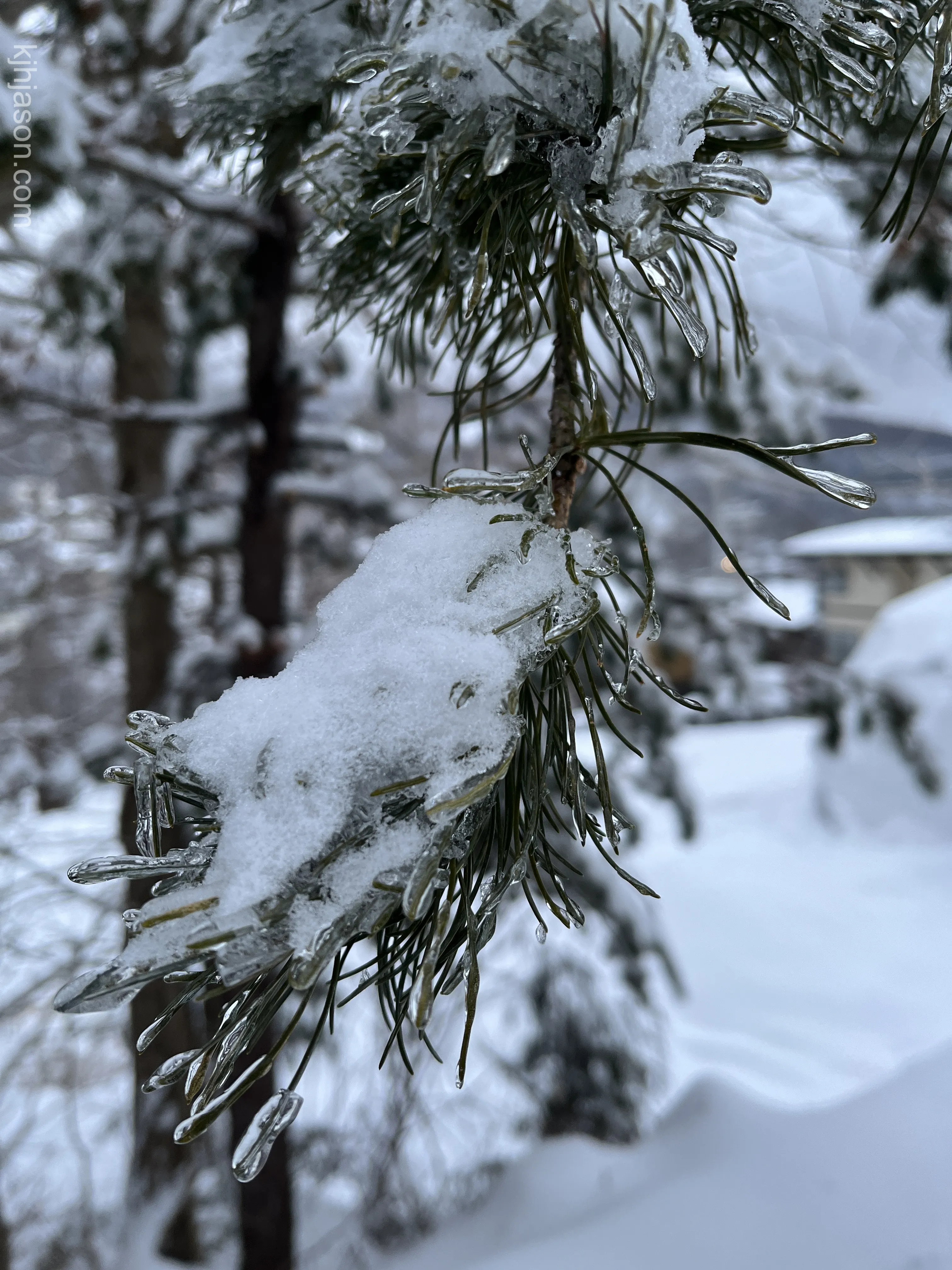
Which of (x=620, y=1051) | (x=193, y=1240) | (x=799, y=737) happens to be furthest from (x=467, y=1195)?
(x=799, y=737)

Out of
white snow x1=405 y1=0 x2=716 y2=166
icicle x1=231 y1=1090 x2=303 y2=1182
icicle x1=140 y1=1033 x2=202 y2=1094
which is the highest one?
white snow x1=405 y1=0 x2=716 y2=166

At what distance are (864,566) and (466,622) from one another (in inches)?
375

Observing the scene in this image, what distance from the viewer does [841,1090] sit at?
3.36 metres

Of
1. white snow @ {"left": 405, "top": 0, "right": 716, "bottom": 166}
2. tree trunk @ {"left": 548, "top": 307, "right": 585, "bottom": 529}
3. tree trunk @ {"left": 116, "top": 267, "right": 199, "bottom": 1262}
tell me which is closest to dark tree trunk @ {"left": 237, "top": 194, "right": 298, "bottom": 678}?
tree trunk @ {"left": 116, "top": 267, "right": 199, "bottom": 1262}

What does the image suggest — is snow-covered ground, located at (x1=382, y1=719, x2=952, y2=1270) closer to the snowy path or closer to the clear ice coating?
the snowy path

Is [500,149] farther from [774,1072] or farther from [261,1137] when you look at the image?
[774,1072]

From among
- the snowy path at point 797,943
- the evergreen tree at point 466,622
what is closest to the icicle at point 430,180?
the evergreen tree at point 466,622

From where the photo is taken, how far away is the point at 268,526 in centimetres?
218

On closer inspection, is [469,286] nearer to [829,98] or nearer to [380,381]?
[829,98]

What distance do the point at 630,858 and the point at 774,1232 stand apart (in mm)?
2234

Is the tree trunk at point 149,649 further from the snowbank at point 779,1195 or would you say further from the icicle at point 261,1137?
the icicle at point 261,1137

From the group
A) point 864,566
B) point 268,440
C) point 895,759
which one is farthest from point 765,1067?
point 864,566

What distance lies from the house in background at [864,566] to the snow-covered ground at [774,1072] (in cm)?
173

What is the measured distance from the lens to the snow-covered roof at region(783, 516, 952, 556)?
26.3 feet
